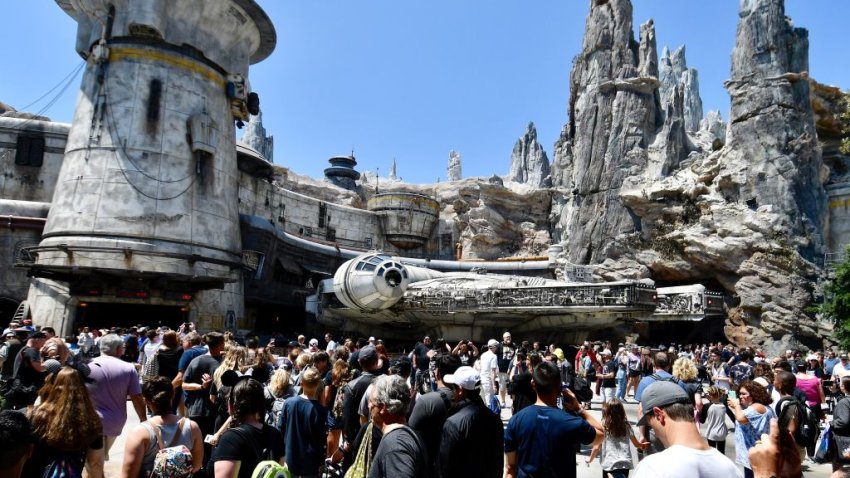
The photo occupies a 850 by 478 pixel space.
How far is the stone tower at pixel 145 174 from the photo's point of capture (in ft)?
81.3

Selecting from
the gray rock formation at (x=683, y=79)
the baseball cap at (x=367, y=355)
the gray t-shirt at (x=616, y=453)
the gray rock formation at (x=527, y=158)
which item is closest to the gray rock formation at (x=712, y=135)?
the gray rock formation at (x=683, y=79)

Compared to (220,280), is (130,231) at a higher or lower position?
higher

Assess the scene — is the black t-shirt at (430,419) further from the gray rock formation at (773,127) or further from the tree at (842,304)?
the gray rock formation at (773,127)

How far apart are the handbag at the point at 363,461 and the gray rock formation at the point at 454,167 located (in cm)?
15952

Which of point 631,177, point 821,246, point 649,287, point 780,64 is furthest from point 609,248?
point 649,287

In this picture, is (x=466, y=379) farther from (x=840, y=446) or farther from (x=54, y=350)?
(x=54, y=350)

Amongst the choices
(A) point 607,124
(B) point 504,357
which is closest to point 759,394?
(B) point 504,357

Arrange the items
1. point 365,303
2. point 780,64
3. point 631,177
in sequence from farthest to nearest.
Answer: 1. point 631,177
2. point 780,64
3. point 365,303

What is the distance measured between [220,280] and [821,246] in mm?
36953

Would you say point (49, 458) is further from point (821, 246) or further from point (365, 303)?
point (821, 246)

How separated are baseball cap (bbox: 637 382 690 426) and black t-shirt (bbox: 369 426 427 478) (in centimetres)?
146

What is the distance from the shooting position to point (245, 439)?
4145 mm

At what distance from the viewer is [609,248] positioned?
148ft

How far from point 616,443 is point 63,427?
5399 millimetres
